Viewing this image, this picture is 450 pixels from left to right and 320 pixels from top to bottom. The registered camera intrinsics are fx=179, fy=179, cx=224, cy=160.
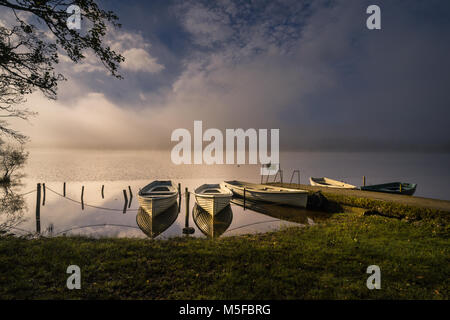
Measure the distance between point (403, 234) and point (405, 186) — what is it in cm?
1824

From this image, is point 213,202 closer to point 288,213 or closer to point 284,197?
point 288,213

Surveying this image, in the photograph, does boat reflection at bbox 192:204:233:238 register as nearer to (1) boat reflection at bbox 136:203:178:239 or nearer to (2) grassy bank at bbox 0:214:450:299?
(1) boat reflection at bbox 136:203:178:239

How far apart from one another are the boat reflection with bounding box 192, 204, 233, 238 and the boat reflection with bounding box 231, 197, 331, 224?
3795 mm

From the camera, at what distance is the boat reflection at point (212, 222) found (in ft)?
40.6

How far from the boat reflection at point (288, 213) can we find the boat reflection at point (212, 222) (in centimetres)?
380

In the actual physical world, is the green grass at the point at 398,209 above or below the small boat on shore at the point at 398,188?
below

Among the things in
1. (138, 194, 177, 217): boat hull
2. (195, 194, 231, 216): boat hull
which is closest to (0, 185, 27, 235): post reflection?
(138, 194, 177, 217): boat hull

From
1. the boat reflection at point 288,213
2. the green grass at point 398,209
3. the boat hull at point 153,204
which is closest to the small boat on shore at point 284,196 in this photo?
the boat reflection at point 288,213

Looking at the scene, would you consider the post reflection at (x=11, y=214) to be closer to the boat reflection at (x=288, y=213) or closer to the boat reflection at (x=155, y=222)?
the boat reflection at (x=155, y=222)

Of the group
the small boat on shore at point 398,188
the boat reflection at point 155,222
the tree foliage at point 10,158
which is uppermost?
the tree foliage at point 10,158

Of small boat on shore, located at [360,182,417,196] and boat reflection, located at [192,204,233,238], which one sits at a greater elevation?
small boat on shore, located at [360,182,417,196]

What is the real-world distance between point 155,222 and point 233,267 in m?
10.9

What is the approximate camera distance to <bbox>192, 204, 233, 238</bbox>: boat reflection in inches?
487
